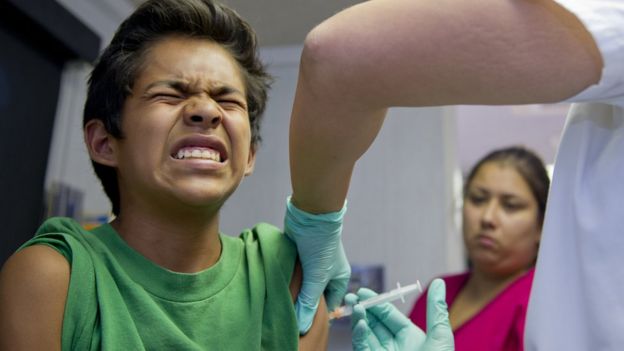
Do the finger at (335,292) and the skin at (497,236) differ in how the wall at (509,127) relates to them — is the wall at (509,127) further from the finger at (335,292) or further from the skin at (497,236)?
the finger at (335,292)

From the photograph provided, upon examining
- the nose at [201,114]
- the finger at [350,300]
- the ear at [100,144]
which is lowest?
the finger at [350,300]

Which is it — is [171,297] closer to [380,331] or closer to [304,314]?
[304,314]

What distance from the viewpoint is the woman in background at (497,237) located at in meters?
1.84

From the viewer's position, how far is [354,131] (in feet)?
2.09

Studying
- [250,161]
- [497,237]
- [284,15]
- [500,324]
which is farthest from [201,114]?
[284,15]

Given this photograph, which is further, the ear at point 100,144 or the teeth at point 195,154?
the ear at point 100,144

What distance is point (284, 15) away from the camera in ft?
8.86

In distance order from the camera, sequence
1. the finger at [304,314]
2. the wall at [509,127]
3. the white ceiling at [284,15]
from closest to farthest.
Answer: the finger at [304,314] < the white ceiling at [284,15] < the wall at [509,127]

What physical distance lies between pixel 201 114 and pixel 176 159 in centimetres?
8

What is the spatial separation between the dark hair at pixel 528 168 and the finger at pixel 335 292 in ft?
3.48

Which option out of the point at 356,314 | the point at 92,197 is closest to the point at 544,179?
the point at 356,314

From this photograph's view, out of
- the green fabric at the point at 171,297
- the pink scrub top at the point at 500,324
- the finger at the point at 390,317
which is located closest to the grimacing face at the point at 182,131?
the green fabric at the point at 171,297

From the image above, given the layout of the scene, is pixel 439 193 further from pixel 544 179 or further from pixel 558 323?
pixel 558 323

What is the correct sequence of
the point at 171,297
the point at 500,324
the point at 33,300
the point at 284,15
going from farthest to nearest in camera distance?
the point at 284,15 → the point at 500,324 → the point at 171,297 → the point at 33,300
